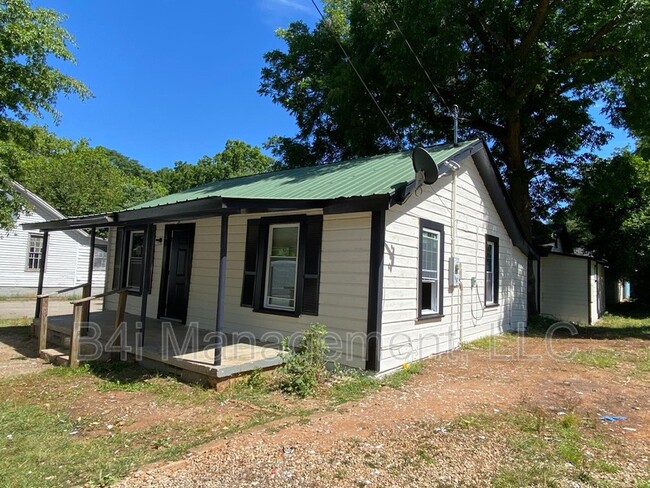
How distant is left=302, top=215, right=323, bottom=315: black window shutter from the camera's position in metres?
6.57

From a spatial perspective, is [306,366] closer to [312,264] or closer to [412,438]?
[312,264]

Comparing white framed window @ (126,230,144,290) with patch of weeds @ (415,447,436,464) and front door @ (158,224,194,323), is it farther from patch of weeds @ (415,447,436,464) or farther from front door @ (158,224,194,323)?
patch of weeds @ (415,447,436,464)

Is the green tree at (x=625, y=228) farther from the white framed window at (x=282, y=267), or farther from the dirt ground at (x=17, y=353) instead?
the dirt ground at (x=17, y=353)

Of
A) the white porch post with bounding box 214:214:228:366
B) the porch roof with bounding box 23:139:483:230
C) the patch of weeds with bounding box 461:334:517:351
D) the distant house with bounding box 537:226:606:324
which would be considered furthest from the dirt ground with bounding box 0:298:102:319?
the distant house with bounding box 537:226:606:324

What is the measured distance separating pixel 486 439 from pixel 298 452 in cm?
176

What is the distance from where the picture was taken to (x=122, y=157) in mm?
57688

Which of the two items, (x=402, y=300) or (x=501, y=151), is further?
(x=501, y=151)

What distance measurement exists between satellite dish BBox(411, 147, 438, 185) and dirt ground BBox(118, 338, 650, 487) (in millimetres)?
3012

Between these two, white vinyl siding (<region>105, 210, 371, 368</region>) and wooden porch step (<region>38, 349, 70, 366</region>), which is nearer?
white vinyl siding (<region>105, 210, 371, 368</region>)

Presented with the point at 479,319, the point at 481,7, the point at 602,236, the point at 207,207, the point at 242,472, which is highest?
the point at 481,7

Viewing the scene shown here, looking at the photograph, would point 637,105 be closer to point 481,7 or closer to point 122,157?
point 481,7

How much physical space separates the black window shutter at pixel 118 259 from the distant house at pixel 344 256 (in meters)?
0.05

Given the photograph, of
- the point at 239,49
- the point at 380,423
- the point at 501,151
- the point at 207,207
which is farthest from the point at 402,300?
the point at 501,151

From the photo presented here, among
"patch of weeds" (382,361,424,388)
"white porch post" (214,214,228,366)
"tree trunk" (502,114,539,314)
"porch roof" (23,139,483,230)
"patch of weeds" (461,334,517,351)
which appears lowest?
"patch of weeds" (382,361,424,388)
